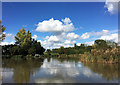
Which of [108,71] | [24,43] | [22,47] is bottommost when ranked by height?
[108,71]

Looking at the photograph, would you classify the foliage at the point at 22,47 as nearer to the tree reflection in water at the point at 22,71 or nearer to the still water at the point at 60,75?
the tree reflection in water at the point at 22,71

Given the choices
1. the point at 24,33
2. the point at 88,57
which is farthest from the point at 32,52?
the point at 88,57

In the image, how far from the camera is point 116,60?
13531mm

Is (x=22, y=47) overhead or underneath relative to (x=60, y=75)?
overhead

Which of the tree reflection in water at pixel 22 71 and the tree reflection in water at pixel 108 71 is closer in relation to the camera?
the tree reflection in water at pixel 22 71

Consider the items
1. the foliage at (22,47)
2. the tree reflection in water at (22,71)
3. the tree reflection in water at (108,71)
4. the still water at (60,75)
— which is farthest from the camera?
the foliage at (22,47)

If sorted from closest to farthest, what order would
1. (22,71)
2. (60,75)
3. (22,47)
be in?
(60,75), (22,71), (22,47)

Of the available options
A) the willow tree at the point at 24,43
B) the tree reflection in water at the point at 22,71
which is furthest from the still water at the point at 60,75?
the willow tree at the point at 24,43

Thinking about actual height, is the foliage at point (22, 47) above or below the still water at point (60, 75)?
above

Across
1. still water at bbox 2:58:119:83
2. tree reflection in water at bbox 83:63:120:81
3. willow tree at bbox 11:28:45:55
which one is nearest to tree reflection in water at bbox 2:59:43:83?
still water at bbox 2:58:119:83

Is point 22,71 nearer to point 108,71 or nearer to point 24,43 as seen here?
point 108,71

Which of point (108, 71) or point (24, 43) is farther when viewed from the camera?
point (24, 43)

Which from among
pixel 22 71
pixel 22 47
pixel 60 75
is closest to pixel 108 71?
pixel 60 75

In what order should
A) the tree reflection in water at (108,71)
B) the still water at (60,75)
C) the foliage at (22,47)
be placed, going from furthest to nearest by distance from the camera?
the foliage at (22,47) < the tree reflection in water at (108,71) < the still water at (60,75)
